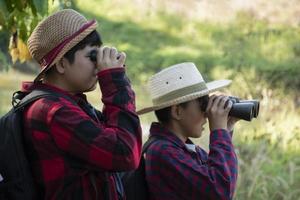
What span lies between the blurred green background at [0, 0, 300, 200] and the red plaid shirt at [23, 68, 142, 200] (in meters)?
1.44

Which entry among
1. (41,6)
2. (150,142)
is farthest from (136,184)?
(41,6)

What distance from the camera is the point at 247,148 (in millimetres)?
5414

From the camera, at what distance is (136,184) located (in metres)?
2.15

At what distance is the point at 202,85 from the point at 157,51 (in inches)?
323

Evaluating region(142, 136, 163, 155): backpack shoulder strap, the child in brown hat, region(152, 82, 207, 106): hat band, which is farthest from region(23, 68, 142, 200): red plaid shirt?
region(152, 82, 207, 106): hat band

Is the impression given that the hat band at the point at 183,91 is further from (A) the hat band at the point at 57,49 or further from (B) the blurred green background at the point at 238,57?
(B) the blurred green background at the point at 238,57

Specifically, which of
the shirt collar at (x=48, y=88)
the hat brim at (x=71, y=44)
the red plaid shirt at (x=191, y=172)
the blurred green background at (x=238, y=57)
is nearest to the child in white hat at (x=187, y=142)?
the red plaid shirt at (x=191, y=172)

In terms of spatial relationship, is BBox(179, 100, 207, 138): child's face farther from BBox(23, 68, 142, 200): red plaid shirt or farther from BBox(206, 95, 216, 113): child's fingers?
BBox(23, 68, 142, 200): red plaid shirt

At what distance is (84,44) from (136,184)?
19.9 inches

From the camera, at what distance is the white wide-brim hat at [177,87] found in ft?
7.51

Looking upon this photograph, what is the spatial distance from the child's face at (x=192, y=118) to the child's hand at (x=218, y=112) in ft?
0.27

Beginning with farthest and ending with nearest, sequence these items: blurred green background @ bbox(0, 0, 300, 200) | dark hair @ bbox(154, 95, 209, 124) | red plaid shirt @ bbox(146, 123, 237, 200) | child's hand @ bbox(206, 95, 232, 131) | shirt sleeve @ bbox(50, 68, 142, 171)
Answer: blurred green background @ bbox(0, 0, 300, 200) < dark hair @ bbox(154, 95, 209, 124) < child's hand @ bbox(206, 95, 232, 131) < red plaid shirt @ bbox(146, 123, 237, 200) < shirt sleeve @ bbox(50, 68, 142, 171)

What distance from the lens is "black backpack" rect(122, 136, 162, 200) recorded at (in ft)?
6.93

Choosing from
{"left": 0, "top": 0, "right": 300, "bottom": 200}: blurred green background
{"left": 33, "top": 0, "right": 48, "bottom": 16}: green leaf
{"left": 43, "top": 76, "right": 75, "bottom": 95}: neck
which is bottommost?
{"left": 0, "top": 0, "right": 300, "bottom": 200}: blurred green background
